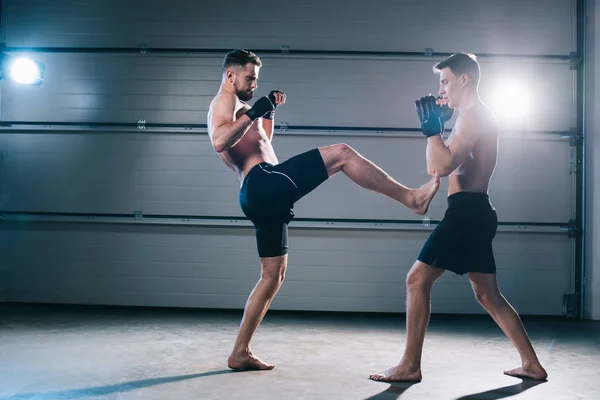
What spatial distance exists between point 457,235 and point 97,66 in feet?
17.0

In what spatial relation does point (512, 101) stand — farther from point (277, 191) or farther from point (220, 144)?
point (220, 144)

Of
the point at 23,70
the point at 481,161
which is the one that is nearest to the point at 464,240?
the point at 481,161

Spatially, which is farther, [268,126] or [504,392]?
[268,126]

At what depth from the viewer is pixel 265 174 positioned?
3.80m

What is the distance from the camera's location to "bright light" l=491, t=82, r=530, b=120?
680 centimetres

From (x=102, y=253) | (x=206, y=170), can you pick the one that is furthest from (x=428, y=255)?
(x=102, y=253)

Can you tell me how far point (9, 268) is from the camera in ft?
23.2

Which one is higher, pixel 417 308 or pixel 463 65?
pixel 463 65

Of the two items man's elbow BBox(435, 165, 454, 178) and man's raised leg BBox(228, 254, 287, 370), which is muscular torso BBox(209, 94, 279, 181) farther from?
man's elbow BBox(435, 165, 454, 178)

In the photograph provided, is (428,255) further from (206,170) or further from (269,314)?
(206,170)

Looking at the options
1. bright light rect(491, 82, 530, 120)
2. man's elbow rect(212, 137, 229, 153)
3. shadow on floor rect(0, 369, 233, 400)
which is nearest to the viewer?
shadow on floor rect(0, 369, 233, 400)

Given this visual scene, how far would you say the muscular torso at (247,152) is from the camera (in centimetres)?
395

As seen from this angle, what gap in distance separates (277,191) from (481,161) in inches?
49.9

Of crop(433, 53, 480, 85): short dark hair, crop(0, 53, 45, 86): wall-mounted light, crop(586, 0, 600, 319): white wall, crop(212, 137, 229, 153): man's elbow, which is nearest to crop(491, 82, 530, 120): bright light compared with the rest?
crop(586, 0, 600, 319): white wall
